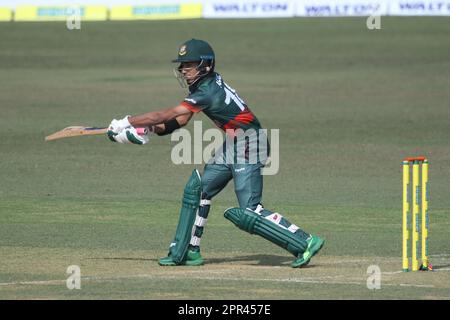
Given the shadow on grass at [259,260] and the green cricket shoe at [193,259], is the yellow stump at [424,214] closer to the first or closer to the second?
the shadow on grass at [259,260]

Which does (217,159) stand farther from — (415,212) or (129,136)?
(415,212)

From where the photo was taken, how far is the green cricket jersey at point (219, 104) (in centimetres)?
1132

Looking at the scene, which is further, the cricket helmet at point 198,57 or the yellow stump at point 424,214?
the cricket helmet at point 198,57

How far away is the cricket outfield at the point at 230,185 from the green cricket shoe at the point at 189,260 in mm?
112

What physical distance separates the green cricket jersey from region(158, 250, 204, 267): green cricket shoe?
122cm

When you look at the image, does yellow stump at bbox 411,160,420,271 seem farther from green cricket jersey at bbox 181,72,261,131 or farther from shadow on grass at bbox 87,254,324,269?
green cricket jersey at bbox 181,72,261,131

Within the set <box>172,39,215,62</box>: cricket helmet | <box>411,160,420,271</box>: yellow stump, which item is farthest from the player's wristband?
<box>411,160,420,271</box>: yellow stump

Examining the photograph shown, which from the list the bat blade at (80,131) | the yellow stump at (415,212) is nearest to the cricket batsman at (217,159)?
the bat blade at (80,131)

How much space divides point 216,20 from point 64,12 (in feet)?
17.0

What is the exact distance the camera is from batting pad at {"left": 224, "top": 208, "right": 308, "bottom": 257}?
37.0 feet

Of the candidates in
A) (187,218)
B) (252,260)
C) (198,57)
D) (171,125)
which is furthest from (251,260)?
(198,57)

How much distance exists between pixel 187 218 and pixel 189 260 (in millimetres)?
401
